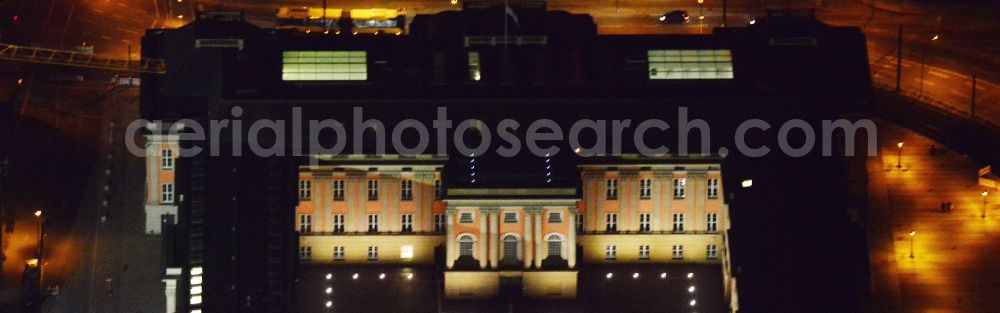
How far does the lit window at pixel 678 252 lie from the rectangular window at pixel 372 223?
12113mm

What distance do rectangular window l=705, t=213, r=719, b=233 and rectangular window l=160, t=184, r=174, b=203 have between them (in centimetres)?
2157

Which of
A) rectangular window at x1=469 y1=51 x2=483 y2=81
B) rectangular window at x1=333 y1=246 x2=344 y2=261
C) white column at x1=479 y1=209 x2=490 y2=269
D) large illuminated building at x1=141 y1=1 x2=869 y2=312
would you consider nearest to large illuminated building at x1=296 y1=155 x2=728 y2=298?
rectangular window at x1=333 y1=246 x2=344 y2=261

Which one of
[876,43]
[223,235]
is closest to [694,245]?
[876,43]

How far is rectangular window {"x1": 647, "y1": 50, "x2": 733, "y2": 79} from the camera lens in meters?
61.1

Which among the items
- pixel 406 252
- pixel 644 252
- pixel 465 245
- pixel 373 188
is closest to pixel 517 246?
pixel 465 245

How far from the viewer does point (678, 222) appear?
68.5 metres

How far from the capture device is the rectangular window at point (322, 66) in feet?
200

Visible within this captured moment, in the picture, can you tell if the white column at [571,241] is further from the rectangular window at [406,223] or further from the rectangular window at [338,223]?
the rectangular window at [338,223]

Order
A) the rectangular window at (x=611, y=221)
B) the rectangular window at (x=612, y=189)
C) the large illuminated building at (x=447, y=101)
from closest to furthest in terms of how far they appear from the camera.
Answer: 1. the large illuminated building at (x=447, y=101)
2. the rectangular window at (x=611, y=221)
3. the rectangular window at (x=612, y=189)

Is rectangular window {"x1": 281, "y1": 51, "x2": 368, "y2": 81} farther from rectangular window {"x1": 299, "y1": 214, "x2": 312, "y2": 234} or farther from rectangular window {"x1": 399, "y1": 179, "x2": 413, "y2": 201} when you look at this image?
rectangular window {"x1": 299, "y1": 214, "x2": 312, "y2": 234}

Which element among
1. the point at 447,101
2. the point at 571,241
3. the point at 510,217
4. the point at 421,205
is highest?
the point at 447,101

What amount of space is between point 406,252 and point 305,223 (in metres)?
4.28

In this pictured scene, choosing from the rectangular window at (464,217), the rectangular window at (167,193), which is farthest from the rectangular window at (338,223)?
the rectangular window at (167,193)

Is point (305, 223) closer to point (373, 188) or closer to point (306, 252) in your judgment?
point (306, 252)
